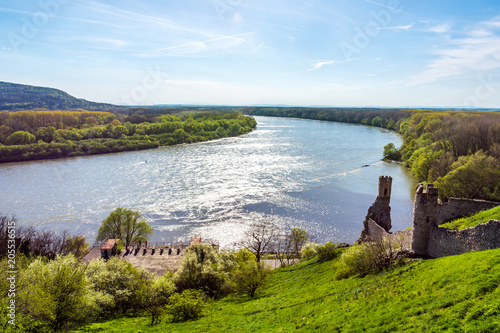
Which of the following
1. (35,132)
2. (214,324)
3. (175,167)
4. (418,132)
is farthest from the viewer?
(35,132)

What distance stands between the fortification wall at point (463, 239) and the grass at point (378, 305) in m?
1.54

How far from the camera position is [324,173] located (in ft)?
233

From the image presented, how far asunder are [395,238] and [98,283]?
2324cm

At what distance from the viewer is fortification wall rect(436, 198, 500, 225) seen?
25.5 metres

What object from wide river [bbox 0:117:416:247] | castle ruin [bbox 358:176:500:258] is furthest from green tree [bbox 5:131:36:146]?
castle ruin [bbox 358:176:500:258]

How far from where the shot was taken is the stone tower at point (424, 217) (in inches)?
779

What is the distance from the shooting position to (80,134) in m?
118

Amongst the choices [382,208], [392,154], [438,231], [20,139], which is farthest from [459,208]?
[20,139]

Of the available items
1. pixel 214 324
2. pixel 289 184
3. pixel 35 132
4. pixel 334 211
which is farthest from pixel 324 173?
pixel 35 132

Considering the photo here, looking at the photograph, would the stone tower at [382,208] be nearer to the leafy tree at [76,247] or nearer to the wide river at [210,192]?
the wide river at [210,192]

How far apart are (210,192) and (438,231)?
143 ft

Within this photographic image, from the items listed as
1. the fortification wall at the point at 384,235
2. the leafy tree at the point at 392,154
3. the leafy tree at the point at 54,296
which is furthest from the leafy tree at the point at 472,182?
the leafy tree at the point at 54,296

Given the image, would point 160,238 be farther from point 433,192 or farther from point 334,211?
point 433,192

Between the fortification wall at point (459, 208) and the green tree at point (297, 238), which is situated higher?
the fortification wall at point (459, 208)
